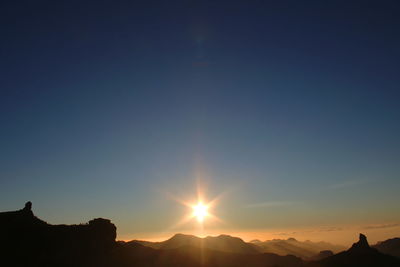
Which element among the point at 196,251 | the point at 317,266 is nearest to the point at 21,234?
the point at 196,251

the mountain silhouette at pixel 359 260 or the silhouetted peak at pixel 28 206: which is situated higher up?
the silhouetted peak at pixel 28 206

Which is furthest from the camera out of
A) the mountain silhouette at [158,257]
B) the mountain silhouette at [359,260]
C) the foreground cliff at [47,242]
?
the mountain silhouette at [359,260]

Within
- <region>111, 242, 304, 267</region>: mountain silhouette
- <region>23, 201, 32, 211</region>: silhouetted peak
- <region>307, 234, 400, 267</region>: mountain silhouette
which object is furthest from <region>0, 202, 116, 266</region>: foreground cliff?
<region>307, 234, 400, 267</region>: mountain silhouette

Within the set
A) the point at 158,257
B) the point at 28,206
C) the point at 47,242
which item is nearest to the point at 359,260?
the point at 158,257

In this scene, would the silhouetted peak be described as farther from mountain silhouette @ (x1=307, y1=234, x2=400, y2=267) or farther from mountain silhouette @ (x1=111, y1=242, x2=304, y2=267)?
mountain silhouette @ (x1=307, y1=234, x2=400, y2=267)

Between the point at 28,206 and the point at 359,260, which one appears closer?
the point at 28,206

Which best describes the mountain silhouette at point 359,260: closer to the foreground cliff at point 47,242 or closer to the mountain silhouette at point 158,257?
the mountain silhouette at point 158,257

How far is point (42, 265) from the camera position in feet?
247

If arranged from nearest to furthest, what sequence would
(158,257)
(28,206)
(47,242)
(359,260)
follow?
1. (47,242)
2. (28,206)
3. (158,257)
4. (359,260)

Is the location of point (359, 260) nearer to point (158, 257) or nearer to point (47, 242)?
point (158, 257)

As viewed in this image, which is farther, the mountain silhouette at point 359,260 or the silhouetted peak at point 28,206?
the mountain silhouette at point 359,260

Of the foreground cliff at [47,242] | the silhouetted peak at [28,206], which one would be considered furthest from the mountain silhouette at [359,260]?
the silhouetted peak at [28,206]

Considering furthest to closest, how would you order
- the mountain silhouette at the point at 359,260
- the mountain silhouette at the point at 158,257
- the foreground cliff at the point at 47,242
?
1. the mountain silhouette at the point at 359,260
2. the mountain silhouette at the point at 158,257
3. the foreground cliff at the point at 47,242

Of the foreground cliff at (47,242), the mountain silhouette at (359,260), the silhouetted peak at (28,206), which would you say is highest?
the silhouetted peak at (28,206)
